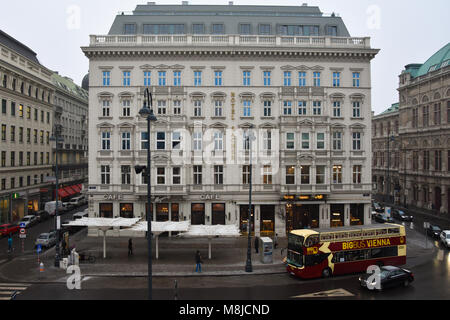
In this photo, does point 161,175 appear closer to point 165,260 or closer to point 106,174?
point 106,174

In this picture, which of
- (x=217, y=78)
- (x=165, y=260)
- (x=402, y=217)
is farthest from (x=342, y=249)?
(x=402, y=217)

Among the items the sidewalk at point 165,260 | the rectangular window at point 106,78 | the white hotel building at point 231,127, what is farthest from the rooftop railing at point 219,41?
the sidewalk at point 165,260

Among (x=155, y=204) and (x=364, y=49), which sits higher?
(x=364, y=49)

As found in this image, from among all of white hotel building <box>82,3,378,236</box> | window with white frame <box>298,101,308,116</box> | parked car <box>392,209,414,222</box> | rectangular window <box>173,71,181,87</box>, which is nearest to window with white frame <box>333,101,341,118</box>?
white hotel building <box>82,3,378,236</box>

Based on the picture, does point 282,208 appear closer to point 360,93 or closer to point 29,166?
point 360,93

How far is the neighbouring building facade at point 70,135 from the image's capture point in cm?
6047

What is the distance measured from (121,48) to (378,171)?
218 ft

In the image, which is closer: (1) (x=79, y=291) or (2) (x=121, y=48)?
(1) (x=79, y=291)

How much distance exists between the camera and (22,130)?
4750cm

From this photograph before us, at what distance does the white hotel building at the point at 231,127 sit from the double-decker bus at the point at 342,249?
12.9m

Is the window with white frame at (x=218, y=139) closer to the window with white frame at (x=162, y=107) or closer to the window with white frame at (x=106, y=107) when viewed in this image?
the window with white frame at (x=162, y=107)

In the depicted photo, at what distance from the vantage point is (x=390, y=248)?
2480cm

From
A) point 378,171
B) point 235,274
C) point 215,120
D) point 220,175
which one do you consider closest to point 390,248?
point 235,274

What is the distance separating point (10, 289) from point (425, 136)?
62226 millimetres
